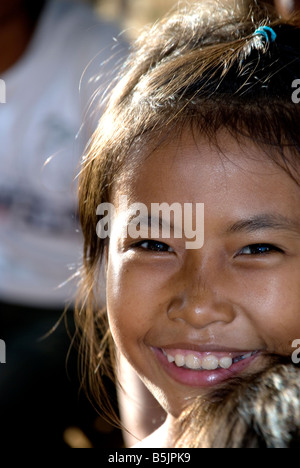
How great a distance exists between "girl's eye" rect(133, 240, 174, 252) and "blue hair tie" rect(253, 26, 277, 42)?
0.35 meters

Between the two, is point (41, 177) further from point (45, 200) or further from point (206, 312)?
point (206, 312)

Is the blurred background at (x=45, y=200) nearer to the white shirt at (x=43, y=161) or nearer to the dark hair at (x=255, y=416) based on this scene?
the white shirt at (x=43, y=161)

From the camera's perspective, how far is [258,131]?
99cm

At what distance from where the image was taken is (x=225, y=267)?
98 centimetres

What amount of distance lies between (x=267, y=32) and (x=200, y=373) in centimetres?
53

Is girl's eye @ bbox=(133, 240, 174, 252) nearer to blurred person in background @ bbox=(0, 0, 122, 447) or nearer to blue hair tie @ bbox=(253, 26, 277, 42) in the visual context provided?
blue hair tie @ bbox=(253, 26, 277, 42)

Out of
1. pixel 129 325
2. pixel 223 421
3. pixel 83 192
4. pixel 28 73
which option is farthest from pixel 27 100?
pixel 223 421

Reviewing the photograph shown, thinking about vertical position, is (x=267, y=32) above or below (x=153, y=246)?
above

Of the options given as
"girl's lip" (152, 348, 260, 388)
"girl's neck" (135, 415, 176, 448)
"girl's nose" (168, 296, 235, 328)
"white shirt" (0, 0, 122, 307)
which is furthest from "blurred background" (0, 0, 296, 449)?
"girl's nose" (168, 296, 235, 328)

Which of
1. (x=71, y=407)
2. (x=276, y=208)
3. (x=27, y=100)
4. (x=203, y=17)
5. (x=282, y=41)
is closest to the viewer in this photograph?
(x=276, y=208)

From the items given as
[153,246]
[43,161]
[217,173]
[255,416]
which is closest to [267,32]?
[217,173]
